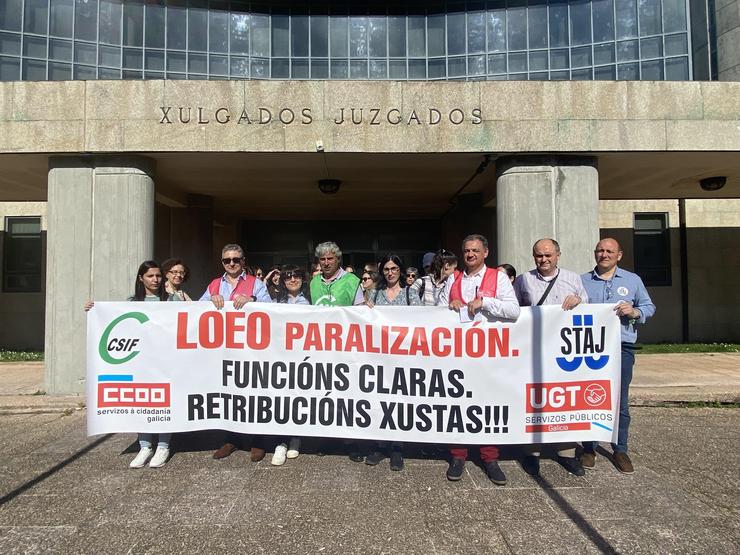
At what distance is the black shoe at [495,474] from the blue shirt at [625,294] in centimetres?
151

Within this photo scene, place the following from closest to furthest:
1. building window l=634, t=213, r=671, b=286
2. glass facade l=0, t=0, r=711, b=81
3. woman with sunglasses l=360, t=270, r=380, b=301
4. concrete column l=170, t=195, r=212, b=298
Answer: woman with sunglasses l=360, t=270, r=380, b=301, concrete column l=170, t=195, r=212, b=298, glass facade l=0, t=0, r=711, b=81, building window l=634, t=213, r=671, b=286

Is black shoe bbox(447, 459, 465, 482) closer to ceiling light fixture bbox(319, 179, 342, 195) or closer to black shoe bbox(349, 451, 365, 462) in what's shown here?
black shoe bbox(349, 451, 365, 462)

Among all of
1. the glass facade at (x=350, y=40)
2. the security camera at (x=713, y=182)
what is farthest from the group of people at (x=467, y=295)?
the glass facade at (x=350, y=40)

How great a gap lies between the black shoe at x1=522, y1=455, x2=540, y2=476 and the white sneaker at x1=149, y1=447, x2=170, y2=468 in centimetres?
307

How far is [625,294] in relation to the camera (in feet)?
14.6

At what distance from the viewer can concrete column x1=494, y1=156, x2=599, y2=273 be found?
725 centimetres

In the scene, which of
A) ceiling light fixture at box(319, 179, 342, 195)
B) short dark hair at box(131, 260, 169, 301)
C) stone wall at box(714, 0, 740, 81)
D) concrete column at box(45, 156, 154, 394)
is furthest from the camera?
stone wall at box(714, 0, 740, 81)

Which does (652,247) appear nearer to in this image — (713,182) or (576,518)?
(713,182)

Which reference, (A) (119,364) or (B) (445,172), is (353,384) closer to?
(A) (119,364)

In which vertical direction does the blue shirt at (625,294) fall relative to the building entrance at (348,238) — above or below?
below

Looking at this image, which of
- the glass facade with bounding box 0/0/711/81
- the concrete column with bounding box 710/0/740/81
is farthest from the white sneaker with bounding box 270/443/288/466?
the concrete column with bounding box 710/0/740/81

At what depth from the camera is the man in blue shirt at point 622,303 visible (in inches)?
172

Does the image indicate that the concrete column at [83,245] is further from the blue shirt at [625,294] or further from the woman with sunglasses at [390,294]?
the blue shirt at [625,294]

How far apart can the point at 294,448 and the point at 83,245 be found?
14.8 ft
